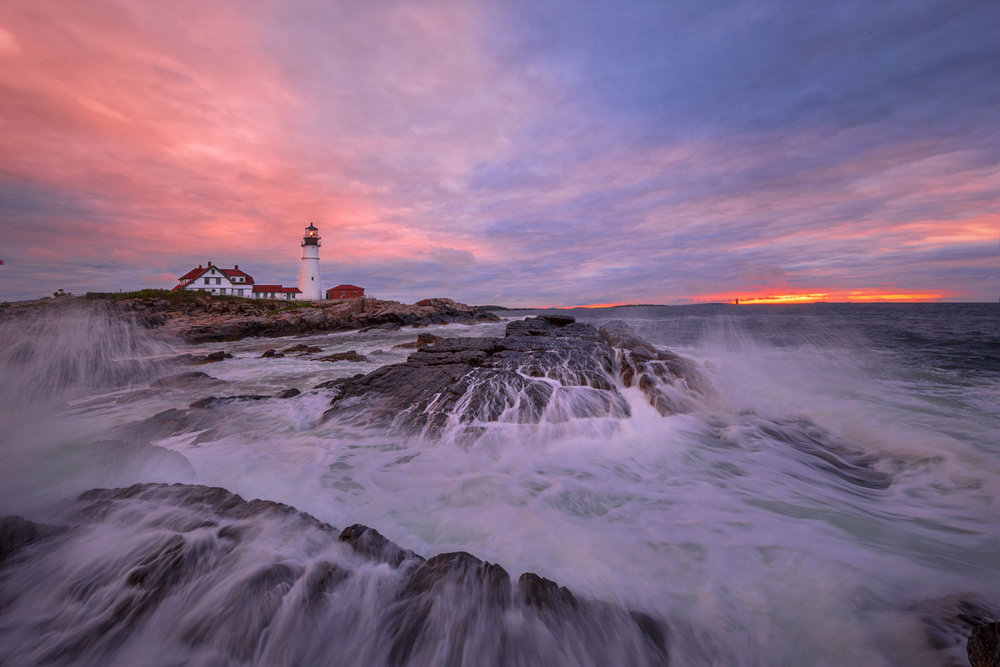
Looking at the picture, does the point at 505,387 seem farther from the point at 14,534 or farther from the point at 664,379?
the point at 14,534

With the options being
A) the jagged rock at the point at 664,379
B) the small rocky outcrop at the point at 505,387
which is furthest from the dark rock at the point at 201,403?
the jagged rock at the point at 664,379

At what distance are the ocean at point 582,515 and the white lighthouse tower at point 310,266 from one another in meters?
48.0

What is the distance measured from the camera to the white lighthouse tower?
1992 inches

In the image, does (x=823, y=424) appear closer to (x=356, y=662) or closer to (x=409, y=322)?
(x=356, y=662)

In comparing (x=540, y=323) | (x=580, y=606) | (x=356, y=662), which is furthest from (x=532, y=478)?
(x=540, y=323)

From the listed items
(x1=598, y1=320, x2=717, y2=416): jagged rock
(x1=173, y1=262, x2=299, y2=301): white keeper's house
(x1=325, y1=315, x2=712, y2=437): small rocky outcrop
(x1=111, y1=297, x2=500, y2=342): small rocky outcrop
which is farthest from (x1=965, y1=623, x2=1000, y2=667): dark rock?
(x1=173, y1=262, x2=299, y2=301): white keeper's house

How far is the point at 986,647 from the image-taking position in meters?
1.50

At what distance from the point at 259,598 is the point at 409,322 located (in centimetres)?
3576

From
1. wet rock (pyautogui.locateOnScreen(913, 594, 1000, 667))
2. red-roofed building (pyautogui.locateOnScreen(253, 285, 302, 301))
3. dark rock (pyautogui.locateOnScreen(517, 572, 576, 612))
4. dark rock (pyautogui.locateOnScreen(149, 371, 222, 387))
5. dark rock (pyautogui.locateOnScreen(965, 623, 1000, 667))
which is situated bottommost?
dark rock (pyautogui.locateOnScreen(149, 371, 222, 387))

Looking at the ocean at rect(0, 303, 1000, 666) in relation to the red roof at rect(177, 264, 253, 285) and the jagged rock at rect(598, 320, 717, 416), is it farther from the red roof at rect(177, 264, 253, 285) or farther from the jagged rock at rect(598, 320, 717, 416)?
the red roof at rect(177, 264, 253, 285)

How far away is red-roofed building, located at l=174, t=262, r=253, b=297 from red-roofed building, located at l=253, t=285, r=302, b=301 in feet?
6.08

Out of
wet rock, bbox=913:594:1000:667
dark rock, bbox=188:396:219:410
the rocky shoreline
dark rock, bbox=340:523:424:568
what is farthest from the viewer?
the rocky shoreline

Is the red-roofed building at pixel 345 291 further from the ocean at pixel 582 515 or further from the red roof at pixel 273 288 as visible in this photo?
the ocean at pixel 582 515

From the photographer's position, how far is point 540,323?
15672 millimetres
